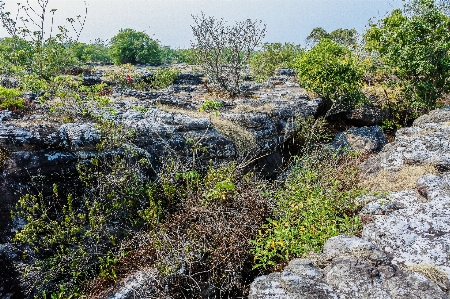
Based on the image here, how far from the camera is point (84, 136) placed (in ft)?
21.3

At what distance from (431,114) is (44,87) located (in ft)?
39.2

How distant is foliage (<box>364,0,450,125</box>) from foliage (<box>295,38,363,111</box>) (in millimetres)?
1301

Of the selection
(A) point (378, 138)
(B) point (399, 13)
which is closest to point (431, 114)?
(A) point (378, 138)

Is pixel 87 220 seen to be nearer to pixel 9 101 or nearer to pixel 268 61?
pixel 9 101

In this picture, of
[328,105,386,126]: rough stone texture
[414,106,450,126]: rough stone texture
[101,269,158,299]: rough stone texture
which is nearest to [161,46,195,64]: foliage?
[328,105,386,126]: rough stone texture

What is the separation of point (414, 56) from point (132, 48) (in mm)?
26964

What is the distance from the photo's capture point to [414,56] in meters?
11.2

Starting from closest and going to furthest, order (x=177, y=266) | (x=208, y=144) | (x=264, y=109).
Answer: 1. (x=177, y=266)
2. (x=208, y=144)
3. (x=264, y=109)

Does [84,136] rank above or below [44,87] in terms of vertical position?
below

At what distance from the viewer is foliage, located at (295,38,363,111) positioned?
12.0 metres

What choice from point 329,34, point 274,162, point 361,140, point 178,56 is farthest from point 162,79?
point 178,56

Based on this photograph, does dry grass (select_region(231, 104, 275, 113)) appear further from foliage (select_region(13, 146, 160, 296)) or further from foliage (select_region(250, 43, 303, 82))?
foliage (select_region(250, 43, 303, 82))

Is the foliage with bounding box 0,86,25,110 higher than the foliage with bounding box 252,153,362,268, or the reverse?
the foliage with bounding box 0,86,25,110

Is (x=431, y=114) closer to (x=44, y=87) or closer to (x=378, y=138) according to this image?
(x=378, y=138)
